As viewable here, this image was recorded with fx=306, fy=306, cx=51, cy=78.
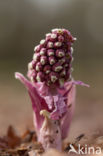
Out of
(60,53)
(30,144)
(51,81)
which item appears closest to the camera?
(60,53)

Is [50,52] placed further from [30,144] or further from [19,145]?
[19,145]

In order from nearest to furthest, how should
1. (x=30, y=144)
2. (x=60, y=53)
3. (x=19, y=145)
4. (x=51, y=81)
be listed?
(x=60, y=53)
(x=51, y=81)
(x=30, y=144)
(x=19, y=145)

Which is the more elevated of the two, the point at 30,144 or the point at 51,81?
the point at 51,81

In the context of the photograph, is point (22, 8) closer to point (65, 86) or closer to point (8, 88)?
point (8, 88)

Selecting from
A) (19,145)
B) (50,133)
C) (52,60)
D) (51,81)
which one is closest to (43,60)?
(52,60)

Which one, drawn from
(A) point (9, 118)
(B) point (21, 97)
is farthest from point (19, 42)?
(A) point (9, 118)

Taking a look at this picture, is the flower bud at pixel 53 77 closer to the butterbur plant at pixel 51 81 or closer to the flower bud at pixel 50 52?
the butterbur plant at pixel 51 81

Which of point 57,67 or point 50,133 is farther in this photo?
point 50,133
